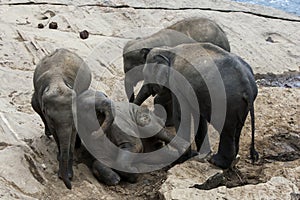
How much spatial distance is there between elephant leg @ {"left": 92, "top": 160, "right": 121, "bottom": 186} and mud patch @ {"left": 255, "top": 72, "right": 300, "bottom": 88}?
135 inches

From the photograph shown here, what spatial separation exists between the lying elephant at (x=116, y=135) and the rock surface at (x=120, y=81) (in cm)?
14

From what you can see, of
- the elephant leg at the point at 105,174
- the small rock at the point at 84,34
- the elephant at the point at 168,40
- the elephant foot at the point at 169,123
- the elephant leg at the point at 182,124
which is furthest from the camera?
the small rock at the point at 84,34

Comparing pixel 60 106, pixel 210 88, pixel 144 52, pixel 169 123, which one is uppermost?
pixel 210 88

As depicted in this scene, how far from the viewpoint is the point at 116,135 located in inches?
203

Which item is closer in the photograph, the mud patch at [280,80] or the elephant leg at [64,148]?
the elephant leg at [64,148]

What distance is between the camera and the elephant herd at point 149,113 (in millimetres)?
4754

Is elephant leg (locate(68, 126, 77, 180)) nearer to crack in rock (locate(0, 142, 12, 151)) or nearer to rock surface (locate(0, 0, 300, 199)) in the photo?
rock surface (locate(0, 0, 300, 199))

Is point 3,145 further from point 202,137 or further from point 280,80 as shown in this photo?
point 280,80

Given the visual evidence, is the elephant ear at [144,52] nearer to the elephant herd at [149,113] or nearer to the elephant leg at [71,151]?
the elephant herd at [149,113]

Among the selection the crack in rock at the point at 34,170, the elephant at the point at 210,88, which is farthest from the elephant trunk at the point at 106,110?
the elephant at the point at 210,88

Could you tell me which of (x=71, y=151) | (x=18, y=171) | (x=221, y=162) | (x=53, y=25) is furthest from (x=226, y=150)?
(x=53, y=25)

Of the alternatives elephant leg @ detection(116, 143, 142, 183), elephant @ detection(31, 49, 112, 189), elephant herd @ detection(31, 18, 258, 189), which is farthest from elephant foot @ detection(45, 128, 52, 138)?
elephant leg @ detection(116, 143, 142, 183)

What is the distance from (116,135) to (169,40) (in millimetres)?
Answer: 1761

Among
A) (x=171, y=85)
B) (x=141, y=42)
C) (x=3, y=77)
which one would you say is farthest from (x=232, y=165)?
(x=3, y=77)
